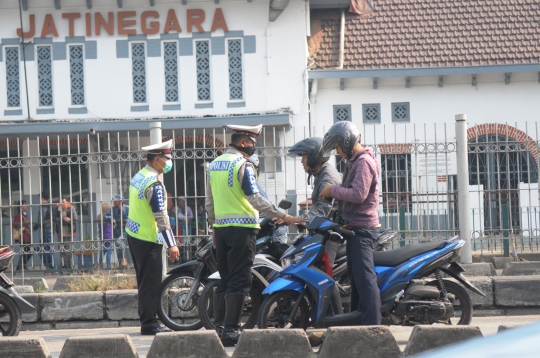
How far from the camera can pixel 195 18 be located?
71.7ft

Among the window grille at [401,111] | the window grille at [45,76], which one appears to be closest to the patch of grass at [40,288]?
the window grille at [45,76]

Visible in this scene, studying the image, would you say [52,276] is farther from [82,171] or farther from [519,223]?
[519,223]

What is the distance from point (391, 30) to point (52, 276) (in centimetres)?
1343

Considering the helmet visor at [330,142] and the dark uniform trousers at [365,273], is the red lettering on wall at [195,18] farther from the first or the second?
the dark uniform trousers at [365,273]

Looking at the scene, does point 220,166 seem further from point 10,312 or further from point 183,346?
point 10,312

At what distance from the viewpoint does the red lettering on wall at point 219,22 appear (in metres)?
21.8

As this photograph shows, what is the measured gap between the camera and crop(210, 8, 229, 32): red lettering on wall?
858 inches

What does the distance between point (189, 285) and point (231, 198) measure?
1.63 meters

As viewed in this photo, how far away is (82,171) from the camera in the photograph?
12070 millimetres

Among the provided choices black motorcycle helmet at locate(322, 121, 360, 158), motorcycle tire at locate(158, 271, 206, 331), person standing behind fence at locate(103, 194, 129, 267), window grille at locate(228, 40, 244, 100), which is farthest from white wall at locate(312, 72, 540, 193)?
black motorcycle helmet at locate(322, 121, 360, 158)

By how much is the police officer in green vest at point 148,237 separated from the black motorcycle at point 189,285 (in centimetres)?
16

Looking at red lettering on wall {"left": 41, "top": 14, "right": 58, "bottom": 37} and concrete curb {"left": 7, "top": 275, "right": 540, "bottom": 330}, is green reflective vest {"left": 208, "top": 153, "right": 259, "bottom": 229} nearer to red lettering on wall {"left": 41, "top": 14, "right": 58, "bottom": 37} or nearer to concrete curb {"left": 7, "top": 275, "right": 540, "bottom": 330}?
concrete curb {"left": 7, "top": 275, "right": 540, "bottom": 330}

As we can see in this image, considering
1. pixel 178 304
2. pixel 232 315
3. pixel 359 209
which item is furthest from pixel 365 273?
pixel 178 304

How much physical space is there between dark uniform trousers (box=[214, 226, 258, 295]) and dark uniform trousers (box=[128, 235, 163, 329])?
1.19m
